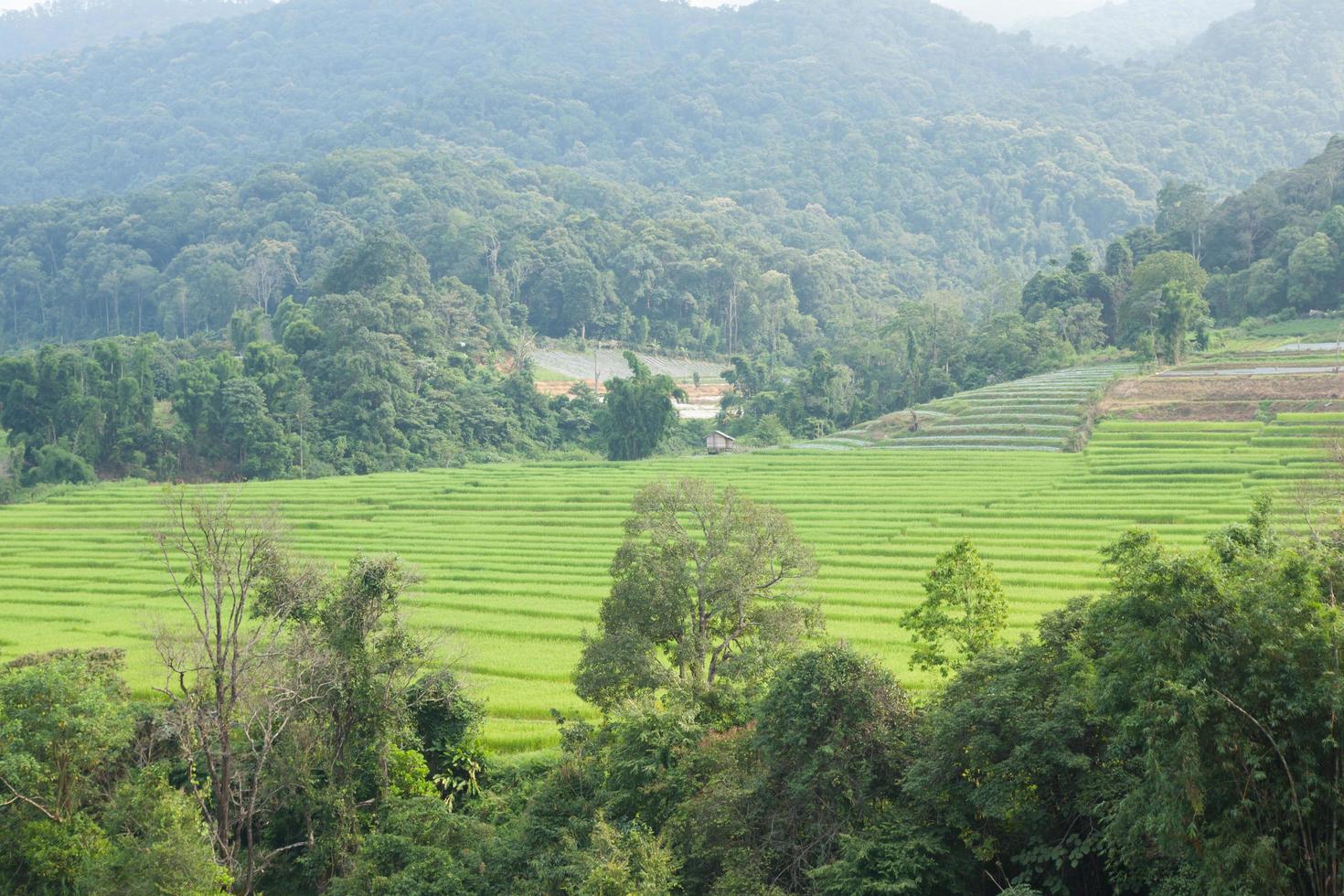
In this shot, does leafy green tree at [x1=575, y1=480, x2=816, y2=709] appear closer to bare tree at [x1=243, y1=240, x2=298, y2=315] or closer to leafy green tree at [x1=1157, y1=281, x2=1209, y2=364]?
leafy green tree at [x1=1157, y1=281, x2=1209, y2=364]

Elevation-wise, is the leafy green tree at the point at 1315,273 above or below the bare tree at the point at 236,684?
above

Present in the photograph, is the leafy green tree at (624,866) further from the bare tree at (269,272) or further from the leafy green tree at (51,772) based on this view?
the bare tree at (269,272)

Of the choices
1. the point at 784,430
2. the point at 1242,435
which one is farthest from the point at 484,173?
the point at 1242,435

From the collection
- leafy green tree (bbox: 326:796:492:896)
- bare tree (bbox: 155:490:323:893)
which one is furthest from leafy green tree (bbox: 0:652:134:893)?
leafy green tree (bbox: 326:796:492:896)

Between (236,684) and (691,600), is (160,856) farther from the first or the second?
(691,600)

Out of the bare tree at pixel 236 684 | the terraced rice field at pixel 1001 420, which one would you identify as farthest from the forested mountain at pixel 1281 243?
the bare tree at pixel 236 684
